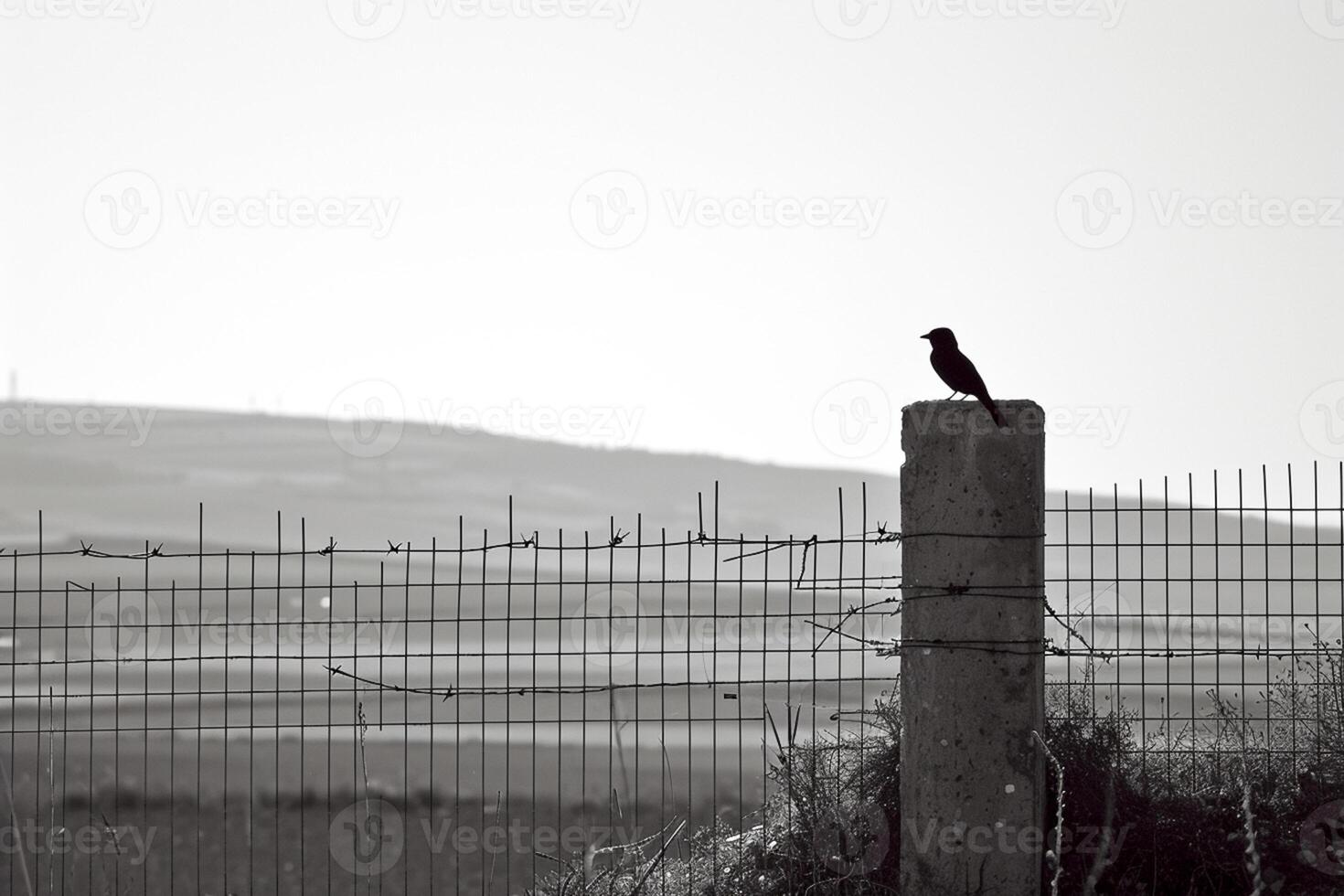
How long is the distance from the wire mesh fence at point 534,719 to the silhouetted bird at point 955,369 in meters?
0.69

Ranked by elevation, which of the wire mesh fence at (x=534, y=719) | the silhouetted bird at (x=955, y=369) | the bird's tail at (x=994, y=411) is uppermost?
the silhouetted bird at (x=955, y=369)

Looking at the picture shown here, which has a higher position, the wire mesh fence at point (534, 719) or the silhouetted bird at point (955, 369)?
the silhouetted bird at point (955, 369)

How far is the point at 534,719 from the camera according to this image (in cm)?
571

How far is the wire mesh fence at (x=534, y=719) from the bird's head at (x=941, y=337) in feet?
2.61

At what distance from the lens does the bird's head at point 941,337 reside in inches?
213

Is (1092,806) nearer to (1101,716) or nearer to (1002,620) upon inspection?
(1101,716)

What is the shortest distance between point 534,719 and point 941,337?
2398mm

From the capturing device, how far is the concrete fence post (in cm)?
511

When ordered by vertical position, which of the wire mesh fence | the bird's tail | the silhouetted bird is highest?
the silhouetted bird

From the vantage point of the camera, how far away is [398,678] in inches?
1180

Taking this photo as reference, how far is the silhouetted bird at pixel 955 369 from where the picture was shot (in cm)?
517

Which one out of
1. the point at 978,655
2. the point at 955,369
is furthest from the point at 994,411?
the point at 978,655

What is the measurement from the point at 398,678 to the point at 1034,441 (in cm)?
2649

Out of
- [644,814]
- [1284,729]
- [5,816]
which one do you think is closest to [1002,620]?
[1284,729]
